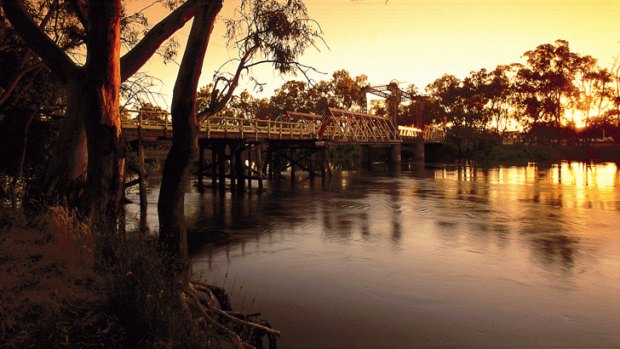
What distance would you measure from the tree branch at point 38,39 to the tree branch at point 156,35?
1.20 m

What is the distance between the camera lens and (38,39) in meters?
8.40

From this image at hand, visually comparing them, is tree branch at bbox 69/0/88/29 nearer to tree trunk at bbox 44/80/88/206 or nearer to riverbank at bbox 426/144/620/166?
tree trunk at bbox 44/80/88/206

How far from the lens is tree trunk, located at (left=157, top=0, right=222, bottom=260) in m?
7.09

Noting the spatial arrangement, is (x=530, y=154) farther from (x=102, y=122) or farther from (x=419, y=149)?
(x=102, y=122)

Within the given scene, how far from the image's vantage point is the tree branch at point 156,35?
9406mm

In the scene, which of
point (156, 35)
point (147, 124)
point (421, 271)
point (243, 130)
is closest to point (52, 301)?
point (156, 35)

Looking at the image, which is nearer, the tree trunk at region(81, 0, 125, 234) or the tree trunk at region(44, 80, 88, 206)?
the tree trunk at region(81, 0, 125, 234)

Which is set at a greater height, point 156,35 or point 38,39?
point 156,35

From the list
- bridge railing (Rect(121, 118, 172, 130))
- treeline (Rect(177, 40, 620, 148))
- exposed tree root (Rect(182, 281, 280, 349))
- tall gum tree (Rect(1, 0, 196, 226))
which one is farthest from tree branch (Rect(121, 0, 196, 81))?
treeline (Rect(177, 40, 620, 148))

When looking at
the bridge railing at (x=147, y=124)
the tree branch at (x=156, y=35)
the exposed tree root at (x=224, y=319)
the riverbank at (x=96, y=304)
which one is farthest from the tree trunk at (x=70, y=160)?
the bridge railing at (x=147, y=124)

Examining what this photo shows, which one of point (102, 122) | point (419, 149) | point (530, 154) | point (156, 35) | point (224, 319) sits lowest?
point (224, 319)

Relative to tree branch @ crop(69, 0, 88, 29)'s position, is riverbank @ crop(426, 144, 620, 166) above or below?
below

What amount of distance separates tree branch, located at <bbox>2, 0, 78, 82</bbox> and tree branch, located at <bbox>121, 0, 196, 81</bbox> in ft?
3.94

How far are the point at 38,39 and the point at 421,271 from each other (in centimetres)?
909
